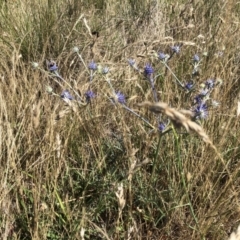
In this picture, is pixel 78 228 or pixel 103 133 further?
pixel 103 133

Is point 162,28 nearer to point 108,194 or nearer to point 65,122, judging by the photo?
point 65,122

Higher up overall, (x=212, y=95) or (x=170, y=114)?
(x=170, y=114)

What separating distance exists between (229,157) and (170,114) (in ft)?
2.79

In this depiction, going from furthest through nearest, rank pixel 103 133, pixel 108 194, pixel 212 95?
pixel 212 95 < pixel 103 133 < pixel 108 194

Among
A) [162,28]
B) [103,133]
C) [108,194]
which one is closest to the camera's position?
[108,194]

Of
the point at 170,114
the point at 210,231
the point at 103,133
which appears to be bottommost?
the point at 210,231

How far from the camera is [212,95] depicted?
165 centimetres

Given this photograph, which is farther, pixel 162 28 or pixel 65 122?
pixel 162 28

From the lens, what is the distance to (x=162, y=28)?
93.6 inches

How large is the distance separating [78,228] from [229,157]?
0.54 metres

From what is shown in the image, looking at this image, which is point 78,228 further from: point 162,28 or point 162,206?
point 162,28

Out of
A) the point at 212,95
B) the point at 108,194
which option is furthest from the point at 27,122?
Result: the point at 212,95

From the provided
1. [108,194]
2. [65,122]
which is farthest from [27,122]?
[108,194]

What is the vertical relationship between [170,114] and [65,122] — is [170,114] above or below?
above
